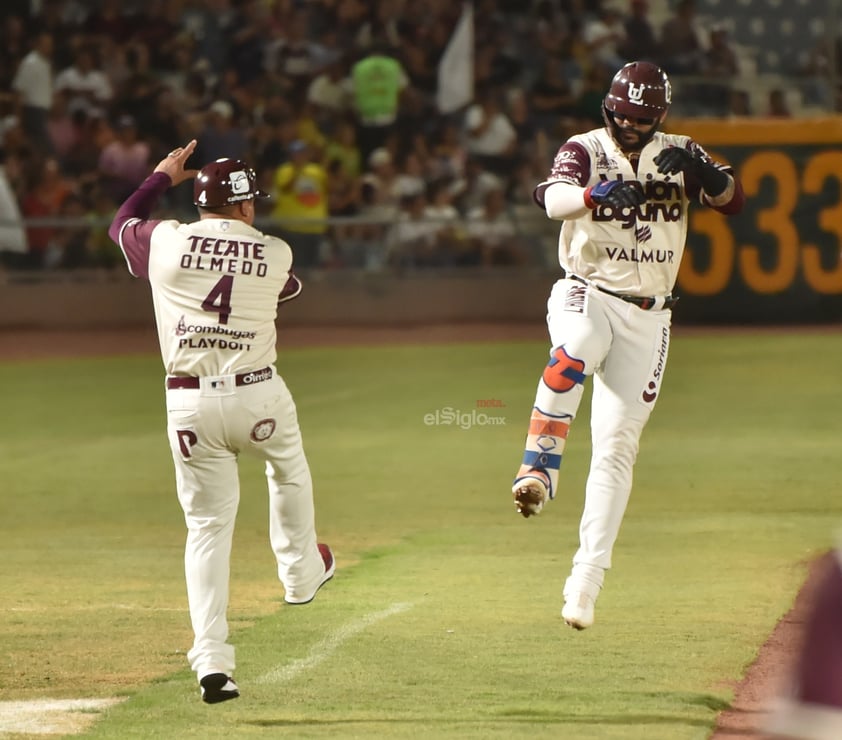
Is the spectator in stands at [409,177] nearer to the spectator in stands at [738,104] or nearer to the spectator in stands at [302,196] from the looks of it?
the spectator in stands at [302,196]

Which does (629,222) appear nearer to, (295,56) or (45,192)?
(45,192)

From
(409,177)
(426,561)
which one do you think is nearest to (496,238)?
(409,177)

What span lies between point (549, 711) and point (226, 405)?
175 centimetres

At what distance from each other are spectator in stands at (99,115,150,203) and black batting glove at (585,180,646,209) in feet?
47.7

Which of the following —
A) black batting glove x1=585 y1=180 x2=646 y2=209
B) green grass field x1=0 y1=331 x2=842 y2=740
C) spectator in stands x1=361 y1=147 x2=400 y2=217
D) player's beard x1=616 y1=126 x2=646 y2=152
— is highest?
player's beard x1=616 y1=126 x2=646 y2=152

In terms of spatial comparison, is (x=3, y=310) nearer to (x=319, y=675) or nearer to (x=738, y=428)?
(x=738, y=428)

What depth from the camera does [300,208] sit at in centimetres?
2038

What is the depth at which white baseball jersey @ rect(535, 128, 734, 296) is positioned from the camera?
7.26 m

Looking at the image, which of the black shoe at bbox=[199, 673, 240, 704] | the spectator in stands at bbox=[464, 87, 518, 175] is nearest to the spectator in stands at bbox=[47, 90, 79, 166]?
the spectator in stands at bbox=[464, 87, 518, 175]

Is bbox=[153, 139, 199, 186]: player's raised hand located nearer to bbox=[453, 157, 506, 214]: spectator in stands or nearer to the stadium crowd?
the stadium crowd

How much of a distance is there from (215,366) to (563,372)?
1627mm

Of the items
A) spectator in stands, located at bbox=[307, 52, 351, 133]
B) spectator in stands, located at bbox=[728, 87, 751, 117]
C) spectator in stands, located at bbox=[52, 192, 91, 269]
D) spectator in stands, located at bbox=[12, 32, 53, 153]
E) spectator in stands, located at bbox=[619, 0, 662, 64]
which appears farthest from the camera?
spectator in stands, located at bbox=[619, 0, 662, 64]

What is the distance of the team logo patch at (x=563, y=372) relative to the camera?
279 inches

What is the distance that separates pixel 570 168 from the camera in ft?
23.6
